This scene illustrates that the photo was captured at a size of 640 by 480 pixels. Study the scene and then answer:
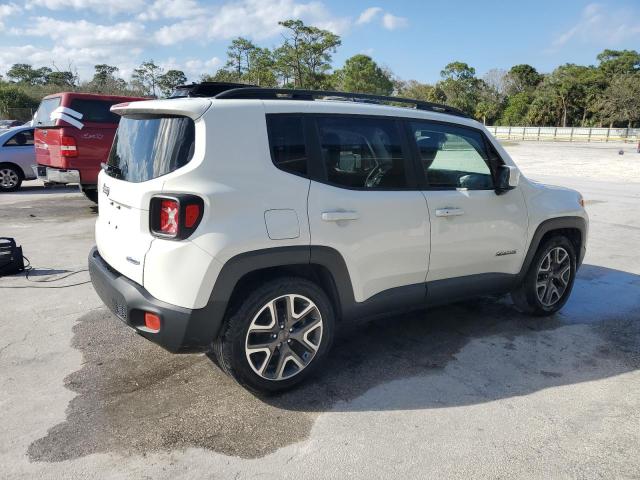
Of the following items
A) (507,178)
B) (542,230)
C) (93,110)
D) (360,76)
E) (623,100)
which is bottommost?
(542,230)

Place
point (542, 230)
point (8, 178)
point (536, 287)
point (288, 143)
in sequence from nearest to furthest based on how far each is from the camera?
point (288, 143) < point (542, 230) < point (536, 287) < point (8, 178)

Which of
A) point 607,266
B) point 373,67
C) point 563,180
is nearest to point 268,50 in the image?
point 373,67

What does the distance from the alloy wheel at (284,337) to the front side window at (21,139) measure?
40.7 feet

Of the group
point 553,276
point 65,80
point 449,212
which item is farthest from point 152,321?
point 65,80

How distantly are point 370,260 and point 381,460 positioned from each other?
128 cm

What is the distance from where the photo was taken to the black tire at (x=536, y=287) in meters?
4.57

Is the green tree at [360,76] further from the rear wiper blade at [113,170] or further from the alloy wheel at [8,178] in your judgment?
the rear wiper blade at [113,170]

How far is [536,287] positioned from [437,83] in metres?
83.3

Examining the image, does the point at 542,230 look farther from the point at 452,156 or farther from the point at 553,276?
the point at 452,156

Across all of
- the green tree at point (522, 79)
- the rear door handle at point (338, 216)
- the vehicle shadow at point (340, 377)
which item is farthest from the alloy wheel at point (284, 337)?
the green tree at point (522, 79)

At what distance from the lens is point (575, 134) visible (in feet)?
201

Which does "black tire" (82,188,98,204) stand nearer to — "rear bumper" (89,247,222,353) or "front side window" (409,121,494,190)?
"rear bumper" (89,247,222,353)

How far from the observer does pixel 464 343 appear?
4148mm

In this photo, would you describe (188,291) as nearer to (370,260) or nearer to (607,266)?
(370,260)
